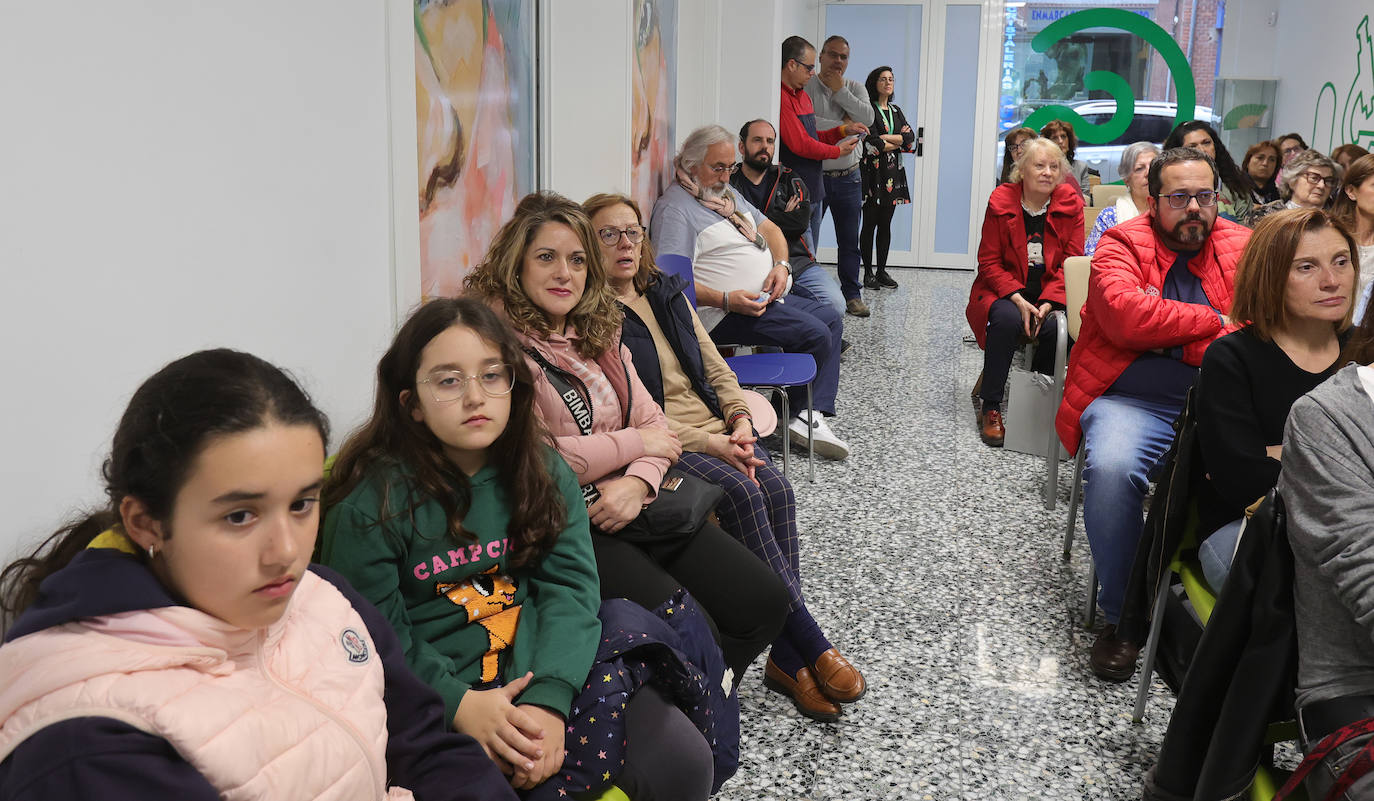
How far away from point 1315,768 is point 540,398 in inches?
62.2

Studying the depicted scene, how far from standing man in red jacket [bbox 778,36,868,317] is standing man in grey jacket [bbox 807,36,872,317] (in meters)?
0.33

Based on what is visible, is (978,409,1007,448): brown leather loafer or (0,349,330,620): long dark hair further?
(978,409,1007,448): brown leather loafer

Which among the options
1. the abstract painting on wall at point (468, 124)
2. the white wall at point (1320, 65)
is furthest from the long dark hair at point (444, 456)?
the white wall at point (1320, 65)

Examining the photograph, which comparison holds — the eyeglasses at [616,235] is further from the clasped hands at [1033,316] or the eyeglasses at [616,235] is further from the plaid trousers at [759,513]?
the clasped hands at [1033,316]

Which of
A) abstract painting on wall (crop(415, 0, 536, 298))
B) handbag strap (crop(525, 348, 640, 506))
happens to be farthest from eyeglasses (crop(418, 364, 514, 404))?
abstract painting on wall (crop(415, 0, 536, 298))

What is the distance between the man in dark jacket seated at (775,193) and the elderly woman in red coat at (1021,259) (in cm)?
81

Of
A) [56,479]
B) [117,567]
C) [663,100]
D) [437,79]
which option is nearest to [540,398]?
[437,79]

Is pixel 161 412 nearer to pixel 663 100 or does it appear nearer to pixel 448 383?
pixel 448 383

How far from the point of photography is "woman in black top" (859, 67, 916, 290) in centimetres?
857

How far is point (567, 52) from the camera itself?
389cm

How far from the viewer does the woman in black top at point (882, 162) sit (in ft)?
28.1

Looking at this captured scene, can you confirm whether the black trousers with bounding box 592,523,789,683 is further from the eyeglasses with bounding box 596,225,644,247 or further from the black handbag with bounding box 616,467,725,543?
the eyeglasses with bounding box 596,225,644,247

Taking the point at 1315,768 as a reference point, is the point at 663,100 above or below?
above

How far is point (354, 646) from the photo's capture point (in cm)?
132
